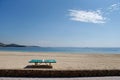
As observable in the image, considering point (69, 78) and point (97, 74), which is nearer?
point (69, 78)

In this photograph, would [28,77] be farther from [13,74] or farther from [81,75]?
[81,75]

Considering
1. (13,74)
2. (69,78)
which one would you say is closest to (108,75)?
(69,78)

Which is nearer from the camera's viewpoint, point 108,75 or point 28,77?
point 28,77

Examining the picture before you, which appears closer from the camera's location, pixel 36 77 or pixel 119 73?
pixel 36 77

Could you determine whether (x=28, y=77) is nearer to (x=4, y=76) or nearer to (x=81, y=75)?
(x=4, y=76)

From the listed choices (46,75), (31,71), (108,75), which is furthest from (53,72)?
(108,75)

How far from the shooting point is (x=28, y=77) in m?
9.04

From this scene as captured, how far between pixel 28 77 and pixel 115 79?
3.64 meters

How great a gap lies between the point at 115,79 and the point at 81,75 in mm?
1504

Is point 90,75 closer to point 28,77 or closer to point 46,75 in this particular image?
point 46,75

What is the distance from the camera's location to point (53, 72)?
9.30m

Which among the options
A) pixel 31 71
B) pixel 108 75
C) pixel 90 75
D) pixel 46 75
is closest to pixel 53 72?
pixel 46 75

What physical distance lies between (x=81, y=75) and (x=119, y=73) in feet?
5.89

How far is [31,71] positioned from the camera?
30.3 ft
